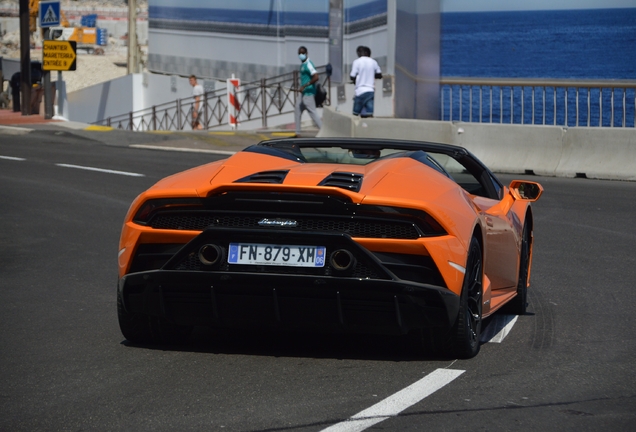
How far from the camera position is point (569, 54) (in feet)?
114

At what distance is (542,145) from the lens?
1764 centimetres

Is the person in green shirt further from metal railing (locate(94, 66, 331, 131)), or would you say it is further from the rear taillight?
the rear taillight

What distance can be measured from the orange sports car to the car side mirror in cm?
142

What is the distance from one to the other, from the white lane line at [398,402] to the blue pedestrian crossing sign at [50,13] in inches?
904

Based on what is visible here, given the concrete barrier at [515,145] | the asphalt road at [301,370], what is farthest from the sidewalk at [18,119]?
the asphalt road at [301,370]

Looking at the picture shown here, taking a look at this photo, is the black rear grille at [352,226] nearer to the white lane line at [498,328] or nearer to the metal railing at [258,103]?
the white lane line at [498,328]

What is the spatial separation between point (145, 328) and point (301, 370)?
98cm

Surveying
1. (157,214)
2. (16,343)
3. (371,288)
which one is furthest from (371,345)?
(16,343)

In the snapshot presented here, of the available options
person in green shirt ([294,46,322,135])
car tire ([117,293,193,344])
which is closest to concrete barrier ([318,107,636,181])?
person in green shirt ([294,46,322,135])

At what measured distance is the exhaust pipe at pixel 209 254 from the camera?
5.04m

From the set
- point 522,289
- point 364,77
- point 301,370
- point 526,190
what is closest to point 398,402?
point 301,370

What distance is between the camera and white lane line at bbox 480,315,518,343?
6105 millimetres

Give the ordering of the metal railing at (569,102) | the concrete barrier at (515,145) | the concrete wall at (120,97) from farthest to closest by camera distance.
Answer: the concrete wall at (120,97), the metal railing at (569,102), the concrete barrier at (515,145)

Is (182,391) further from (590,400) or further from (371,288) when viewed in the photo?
(590,400)
